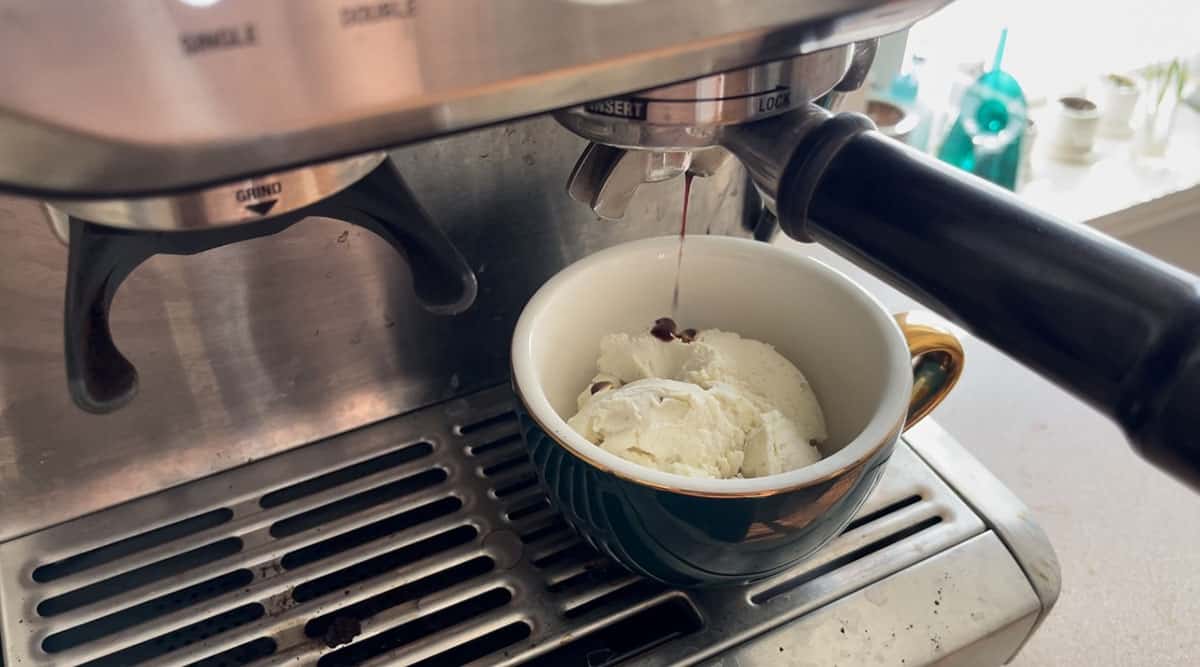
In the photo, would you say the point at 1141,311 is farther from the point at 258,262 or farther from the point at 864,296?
the point at 258,262

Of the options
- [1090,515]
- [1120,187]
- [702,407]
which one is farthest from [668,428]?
[1120,187]

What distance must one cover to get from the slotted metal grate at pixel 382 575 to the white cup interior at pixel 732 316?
49 millimetres

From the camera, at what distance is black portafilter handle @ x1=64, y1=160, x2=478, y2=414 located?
234 millimetres

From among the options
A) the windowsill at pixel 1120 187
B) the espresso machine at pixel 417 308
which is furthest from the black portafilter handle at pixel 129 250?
the windowsill at pixel 1120 187

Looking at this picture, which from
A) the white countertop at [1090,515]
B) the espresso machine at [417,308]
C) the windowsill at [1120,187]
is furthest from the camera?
the windowsill at [1120,187]

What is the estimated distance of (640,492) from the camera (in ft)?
0.94

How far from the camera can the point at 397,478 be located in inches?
15.4

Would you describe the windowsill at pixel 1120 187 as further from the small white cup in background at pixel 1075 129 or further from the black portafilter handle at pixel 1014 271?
the black portafilter handle at pixel 1014 271

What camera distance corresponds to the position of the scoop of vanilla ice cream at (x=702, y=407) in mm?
322

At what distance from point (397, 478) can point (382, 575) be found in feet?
0.16

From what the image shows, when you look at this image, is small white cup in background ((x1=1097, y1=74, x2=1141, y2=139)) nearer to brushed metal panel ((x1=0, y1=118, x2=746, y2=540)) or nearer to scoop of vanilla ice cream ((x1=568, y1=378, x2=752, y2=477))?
brushed metal panel ((x1=0, y1=118, x2=746, y2=540))

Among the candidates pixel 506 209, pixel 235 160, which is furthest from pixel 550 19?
pixel 506 209

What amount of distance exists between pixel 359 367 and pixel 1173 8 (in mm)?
771

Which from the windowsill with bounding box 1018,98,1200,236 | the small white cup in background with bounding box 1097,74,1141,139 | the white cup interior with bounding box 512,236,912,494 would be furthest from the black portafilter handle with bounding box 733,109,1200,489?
the small white cup in background with bounding box 1097,74,1141,139
